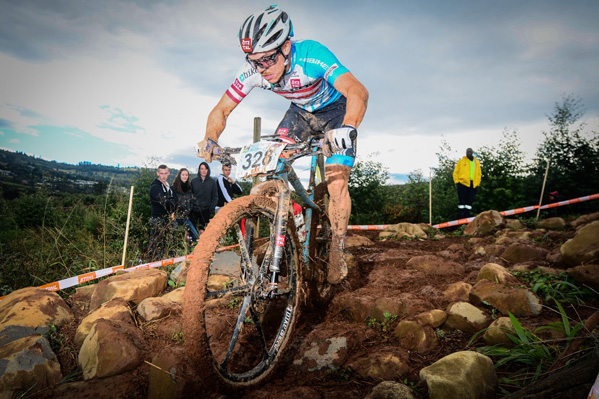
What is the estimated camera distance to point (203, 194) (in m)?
7.36

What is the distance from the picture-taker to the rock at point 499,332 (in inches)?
89.5

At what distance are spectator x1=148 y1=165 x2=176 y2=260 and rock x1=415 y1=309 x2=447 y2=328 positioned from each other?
14.2 ft

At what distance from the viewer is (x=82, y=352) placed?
8.30 feet

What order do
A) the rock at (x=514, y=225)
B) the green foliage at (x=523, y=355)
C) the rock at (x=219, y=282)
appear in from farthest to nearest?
the rock at (x=514, y=225), the rock at (x=219, y=282), the green foliage at (x=523, y=355)

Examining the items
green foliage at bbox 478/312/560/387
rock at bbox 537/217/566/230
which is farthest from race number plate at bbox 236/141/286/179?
rock at bbox 537/217/566/230

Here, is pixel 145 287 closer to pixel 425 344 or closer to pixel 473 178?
pixel 425 344

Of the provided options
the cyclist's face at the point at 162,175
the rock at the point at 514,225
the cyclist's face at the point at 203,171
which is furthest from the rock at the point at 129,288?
the rock at the point at 514,225

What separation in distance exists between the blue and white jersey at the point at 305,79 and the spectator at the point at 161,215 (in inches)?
138

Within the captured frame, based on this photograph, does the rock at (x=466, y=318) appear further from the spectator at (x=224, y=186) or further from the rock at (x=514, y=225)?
the rock at (x=514, y=225)

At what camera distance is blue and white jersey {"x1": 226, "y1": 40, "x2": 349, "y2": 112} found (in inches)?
109

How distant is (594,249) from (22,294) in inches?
220

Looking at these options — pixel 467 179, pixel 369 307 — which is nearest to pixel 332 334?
pixel 369 307

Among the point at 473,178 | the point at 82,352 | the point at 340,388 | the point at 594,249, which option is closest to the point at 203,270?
the point at 340,388

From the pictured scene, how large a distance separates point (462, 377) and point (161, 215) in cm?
612
